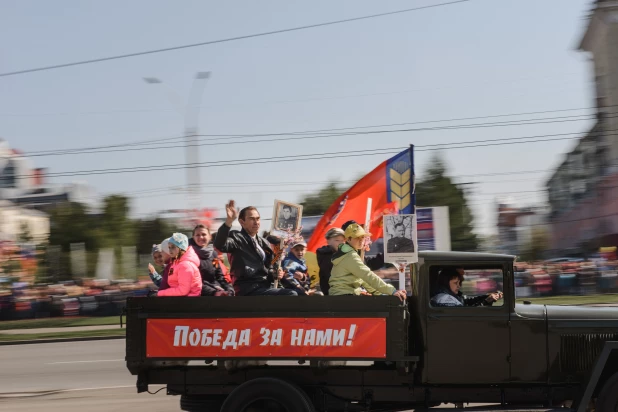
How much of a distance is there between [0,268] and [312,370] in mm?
33214

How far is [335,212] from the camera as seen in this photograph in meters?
11.3

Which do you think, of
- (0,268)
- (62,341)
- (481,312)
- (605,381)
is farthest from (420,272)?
(0,268)

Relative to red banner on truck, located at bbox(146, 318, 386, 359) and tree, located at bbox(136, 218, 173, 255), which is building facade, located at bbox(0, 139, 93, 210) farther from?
red banner on truck, located at bbox(146, 318, 386, 359)

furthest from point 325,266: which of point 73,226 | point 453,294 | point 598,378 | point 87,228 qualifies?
point 73,226

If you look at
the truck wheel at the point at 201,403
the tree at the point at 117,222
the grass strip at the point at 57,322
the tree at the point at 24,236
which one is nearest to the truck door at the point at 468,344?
the truck wheel at the point at 201,403

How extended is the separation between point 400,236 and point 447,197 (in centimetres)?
5690

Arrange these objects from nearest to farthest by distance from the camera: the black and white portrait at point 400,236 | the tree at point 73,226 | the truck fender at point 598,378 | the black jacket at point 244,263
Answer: the truck fender at point 598,378 < the black and white portrait at point 400,236 < the black jacket at point 244,263 < the tree at point 73,226

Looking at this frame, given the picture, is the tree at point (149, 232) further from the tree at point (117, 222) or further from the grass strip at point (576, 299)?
the grass strip at point (576, 299)

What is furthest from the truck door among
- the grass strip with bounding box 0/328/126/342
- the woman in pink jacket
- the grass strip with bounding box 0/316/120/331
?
the grass strip with bounding box 0/316/120/331

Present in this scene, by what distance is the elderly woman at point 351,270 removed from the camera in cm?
680

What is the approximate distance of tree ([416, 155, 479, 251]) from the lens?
6228cm

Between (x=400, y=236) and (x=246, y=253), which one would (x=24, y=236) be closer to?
(x=246, y=253)

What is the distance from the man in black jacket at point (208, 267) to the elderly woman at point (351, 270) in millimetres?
1288

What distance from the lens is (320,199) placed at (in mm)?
85250
